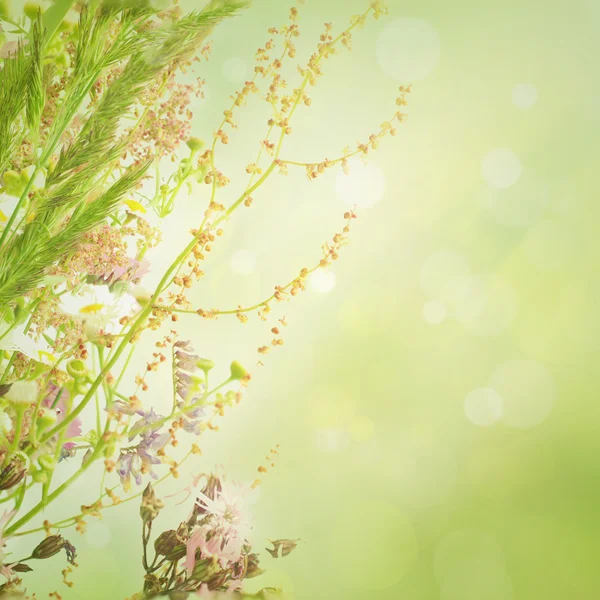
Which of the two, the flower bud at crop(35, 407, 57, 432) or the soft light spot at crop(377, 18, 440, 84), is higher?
the soft light spot at crop(377, 18, 440, 84)

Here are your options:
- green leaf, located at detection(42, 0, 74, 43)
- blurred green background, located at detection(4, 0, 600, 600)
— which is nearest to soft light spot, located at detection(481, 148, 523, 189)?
blurred green background, located at detection(4, 0, 600, 600)

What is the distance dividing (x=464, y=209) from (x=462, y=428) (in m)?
0.36

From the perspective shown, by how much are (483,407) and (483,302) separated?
0.56 ft

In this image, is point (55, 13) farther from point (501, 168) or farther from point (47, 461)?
point (501, 168)

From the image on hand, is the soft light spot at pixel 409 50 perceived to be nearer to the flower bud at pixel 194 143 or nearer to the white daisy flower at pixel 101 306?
the flower bud at pixel 194 143

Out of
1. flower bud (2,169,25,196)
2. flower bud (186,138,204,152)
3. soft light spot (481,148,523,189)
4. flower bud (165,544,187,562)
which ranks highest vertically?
soft light spot (481,148,523,189)

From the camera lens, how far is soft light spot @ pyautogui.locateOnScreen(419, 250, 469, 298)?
965mm

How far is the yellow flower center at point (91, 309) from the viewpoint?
527mm

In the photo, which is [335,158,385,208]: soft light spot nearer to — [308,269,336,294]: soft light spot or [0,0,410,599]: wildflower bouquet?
[308,269,336,294]: soft light spot

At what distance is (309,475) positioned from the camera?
0.92 meters

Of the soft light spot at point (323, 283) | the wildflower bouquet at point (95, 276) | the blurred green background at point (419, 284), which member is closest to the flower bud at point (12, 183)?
the wildflower bouquet at point (95, 276)

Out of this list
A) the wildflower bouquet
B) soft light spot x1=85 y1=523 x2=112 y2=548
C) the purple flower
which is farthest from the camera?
soft light spot x1=85 y1=523 x2=112 y2=548

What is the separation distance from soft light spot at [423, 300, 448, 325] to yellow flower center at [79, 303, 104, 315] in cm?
59

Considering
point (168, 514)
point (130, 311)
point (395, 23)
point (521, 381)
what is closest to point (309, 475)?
point (168, 514)
